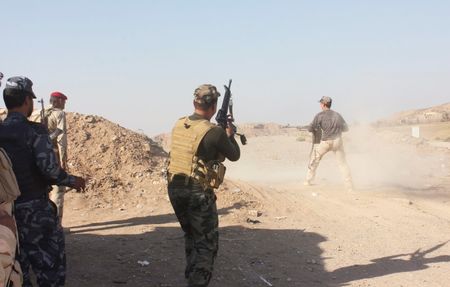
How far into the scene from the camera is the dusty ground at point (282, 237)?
18.5 feet

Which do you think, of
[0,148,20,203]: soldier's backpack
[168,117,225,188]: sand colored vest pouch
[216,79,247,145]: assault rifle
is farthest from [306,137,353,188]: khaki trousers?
[0,148,20,203]: soldier's backpack

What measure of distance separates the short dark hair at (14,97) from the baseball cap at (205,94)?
1.30 metres

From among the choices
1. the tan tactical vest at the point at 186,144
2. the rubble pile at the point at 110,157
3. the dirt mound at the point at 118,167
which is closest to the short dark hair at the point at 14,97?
the tan tactical vest at the point at 186,144

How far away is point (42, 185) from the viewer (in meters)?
3.88

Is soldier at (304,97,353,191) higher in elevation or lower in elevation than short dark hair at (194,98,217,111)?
lower

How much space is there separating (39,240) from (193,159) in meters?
1.29

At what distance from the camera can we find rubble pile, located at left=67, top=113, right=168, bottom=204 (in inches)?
373

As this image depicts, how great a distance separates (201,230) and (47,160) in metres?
1.31

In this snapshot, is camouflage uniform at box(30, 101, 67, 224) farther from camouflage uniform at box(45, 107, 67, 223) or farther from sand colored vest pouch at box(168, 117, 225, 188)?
sand colored vest pouch at box(168, 117, 225, 188)

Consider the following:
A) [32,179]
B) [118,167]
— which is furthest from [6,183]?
[118,167]

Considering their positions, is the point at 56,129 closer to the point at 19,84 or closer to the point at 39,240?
the point at 19,84

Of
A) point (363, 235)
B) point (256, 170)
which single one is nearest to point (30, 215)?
point (363, 235)

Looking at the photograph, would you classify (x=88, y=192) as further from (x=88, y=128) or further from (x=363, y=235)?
(x=363, y=235)

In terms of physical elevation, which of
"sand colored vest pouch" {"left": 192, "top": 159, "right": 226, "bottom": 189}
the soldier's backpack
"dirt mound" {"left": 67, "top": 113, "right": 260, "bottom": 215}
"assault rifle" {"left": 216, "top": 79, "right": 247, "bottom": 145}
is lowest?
"dirt mound" {"left": 67, "top": 113, "right": 260, "bottom": 215}
